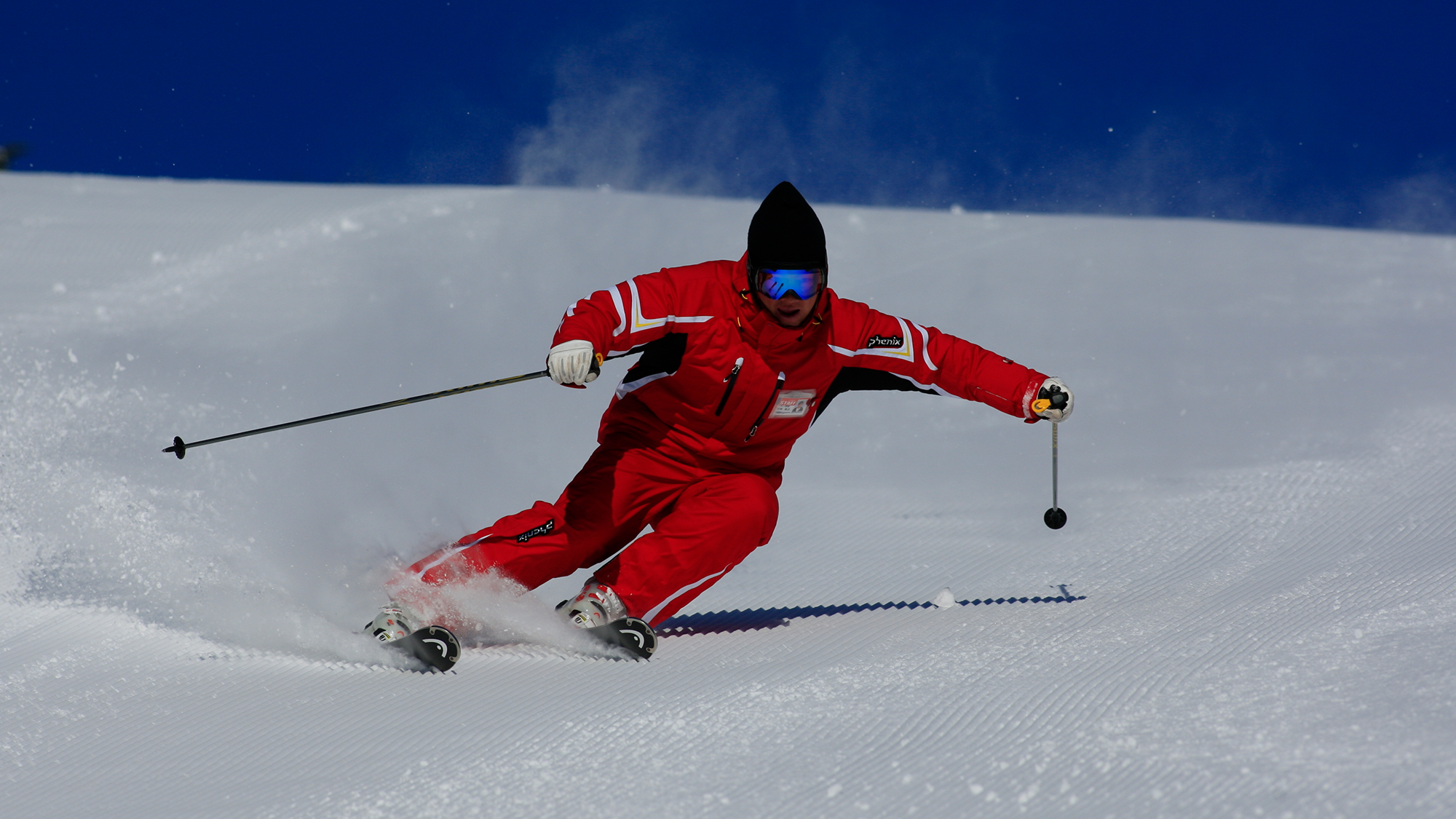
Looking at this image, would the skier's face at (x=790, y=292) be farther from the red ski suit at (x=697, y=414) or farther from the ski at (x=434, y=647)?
the ski at (x=434, y=647)

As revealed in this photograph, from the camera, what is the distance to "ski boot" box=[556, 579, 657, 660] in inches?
113

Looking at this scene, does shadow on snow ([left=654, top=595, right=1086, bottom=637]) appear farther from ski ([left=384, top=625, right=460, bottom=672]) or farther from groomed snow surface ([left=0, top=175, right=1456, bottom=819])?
ski ([left=384, top=625, right=460, bottom=672])

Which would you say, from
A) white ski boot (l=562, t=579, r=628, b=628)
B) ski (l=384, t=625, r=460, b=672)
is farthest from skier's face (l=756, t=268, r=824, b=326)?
ski (l=384, t=625, r=460, b=672)

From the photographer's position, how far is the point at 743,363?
302cm

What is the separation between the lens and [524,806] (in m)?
1.98

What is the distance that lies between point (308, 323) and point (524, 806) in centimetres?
543

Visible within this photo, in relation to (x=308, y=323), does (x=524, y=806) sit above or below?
below

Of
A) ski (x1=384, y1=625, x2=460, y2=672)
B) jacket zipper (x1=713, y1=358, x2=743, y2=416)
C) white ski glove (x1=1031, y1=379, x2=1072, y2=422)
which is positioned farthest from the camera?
white ski glove (x1=1031, y1=379, x2=1072, y2=422)

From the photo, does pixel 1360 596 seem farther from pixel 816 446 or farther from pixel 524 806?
pixel 816 446

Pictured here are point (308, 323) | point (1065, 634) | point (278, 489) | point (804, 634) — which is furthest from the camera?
point (308, 323)

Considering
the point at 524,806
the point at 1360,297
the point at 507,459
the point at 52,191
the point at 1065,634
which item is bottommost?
the point at 524,806

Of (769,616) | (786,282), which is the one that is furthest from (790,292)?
(769,616)

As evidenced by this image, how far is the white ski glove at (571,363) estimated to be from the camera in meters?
2.79

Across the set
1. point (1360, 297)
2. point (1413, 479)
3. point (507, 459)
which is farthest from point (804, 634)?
point (1360, 297)
